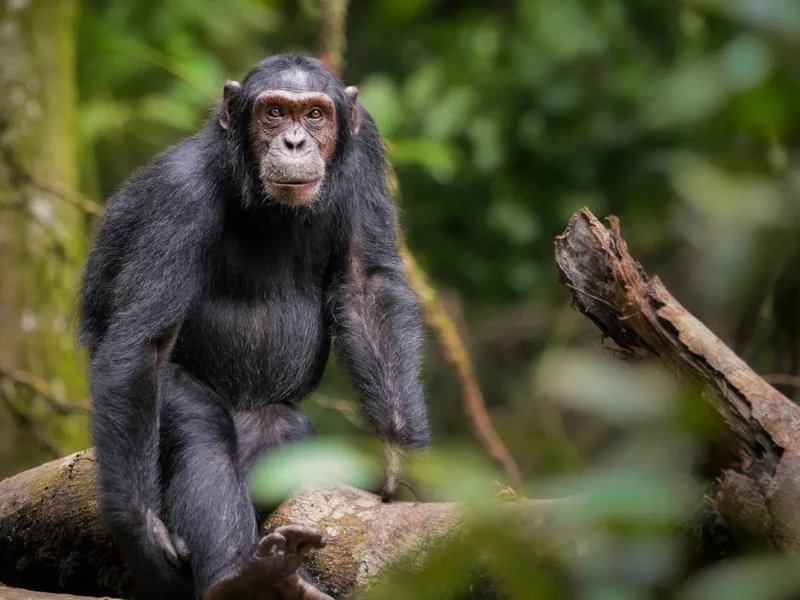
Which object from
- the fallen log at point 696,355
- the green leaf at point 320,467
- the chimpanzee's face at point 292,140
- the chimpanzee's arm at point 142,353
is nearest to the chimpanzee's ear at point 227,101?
the chimpanzee's face at point 292,140

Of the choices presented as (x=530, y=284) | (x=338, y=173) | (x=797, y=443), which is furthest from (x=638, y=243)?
(x=797, y=443)

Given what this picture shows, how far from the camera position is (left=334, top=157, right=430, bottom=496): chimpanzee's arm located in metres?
4.44

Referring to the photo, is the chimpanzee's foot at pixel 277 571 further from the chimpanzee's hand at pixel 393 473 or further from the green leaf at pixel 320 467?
the green leaf at pixel 320 467

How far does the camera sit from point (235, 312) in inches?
178

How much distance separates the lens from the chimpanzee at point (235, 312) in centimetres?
390

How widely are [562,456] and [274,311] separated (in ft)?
14.5

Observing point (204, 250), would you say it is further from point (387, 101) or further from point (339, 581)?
point (387, 101)

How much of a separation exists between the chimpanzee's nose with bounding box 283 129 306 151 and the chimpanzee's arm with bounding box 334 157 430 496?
1.40ft

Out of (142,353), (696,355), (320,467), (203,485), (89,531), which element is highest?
(320,467)

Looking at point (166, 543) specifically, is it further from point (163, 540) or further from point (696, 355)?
point (696, 355)

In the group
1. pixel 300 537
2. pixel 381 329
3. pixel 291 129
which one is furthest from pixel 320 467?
pixel 291 129

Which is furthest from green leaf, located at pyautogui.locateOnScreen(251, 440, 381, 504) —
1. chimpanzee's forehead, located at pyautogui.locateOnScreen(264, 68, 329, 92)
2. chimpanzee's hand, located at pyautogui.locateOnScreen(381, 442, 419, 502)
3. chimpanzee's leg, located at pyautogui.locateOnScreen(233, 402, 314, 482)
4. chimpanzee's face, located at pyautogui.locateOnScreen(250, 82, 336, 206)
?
chimpanzee's forehead, located at pyautogui.locateOnScreen(264, 68, 329, 92)

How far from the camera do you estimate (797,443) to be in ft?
9.55

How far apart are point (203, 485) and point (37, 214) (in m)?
3.91
